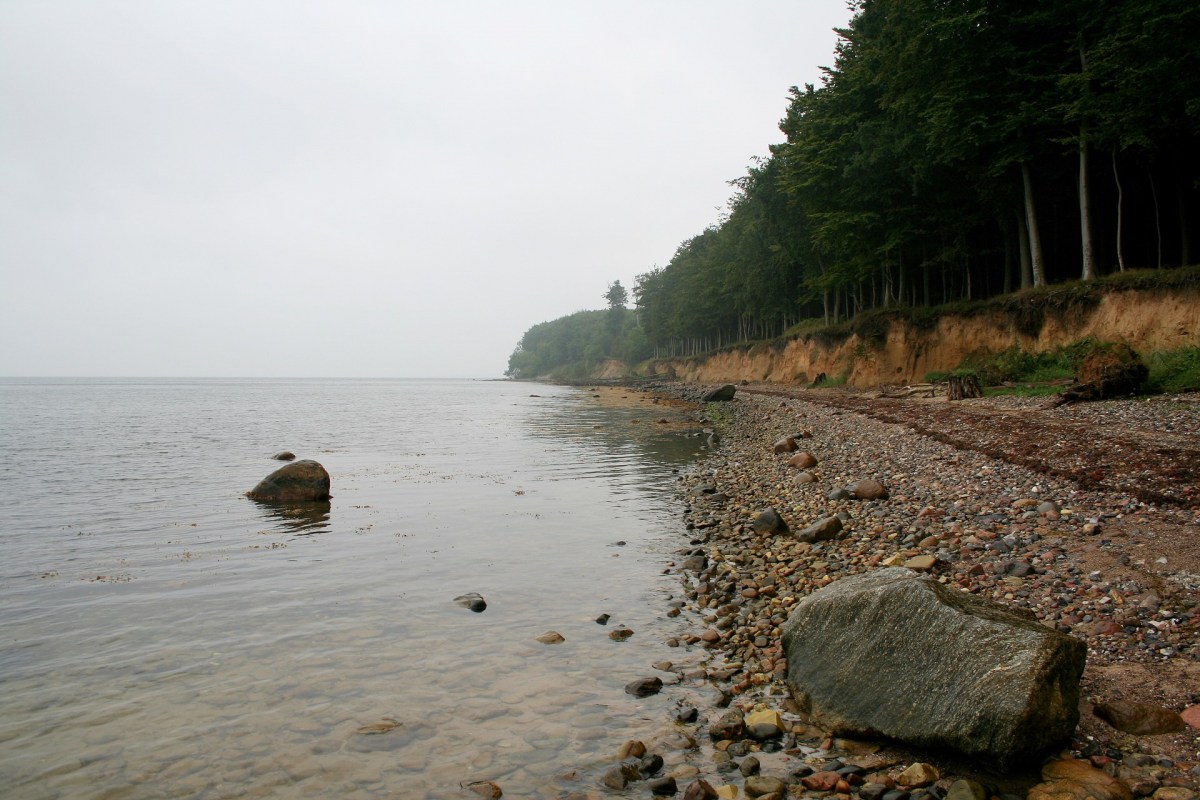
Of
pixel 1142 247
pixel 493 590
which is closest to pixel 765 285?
pixel 1142 247

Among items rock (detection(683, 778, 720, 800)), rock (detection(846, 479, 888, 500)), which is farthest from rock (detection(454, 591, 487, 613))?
rock (detection(846, 479, 888, 500))

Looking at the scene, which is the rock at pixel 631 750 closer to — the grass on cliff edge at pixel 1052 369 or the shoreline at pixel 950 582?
the shoreline at pixel 950 582

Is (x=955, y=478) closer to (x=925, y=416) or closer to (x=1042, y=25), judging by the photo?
(x=925, y=416)

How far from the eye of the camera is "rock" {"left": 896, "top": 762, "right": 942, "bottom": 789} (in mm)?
4430

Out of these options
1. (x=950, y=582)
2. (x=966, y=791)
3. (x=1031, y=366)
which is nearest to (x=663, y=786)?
(x=966, y=791)

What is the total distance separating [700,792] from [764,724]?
3.48ft

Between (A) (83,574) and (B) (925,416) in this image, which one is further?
(B) (925,416)

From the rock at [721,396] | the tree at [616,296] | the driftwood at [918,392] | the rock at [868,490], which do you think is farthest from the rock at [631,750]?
the tree at [616,296]

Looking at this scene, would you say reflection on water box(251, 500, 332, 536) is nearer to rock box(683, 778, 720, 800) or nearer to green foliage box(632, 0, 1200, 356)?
rock box(683, 778, 720, 800)

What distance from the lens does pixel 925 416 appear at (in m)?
20.9

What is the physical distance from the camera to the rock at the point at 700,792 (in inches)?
175

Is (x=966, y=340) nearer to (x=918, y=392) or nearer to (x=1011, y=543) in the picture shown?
(x=918, y=392)

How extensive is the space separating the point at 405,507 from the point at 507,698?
32.7 feet

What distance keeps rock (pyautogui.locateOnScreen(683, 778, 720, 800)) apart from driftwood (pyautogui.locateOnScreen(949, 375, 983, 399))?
2300 centimetres
